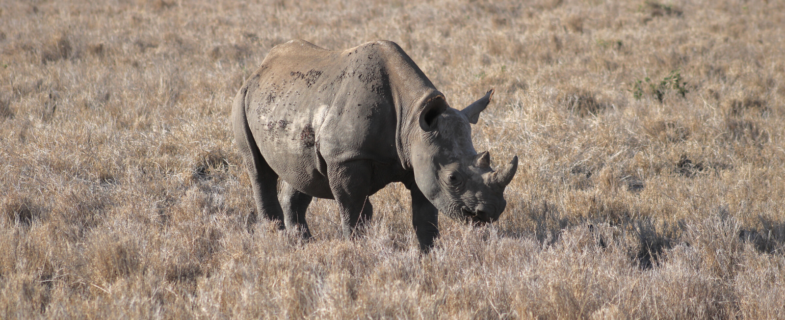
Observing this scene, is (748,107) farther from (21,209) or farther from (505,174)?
(21,209)

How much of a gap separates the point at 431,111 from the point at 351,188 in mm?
764

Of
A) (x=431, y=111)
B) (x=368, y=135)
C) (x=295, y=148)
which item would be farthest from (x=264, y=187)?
(x=431, y=111)

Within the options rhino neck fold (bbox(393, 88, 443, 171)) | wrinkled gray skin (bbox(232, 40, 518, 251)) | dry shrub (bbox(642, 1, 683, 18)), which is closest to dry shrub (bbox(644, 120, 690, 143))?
wrinkled gray skin (bbox(232, 40, 518, 251))

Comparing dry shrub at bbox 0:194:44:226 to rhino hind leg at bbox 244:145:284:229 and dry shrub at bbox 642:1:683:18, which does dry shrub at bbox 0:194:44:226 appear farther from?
dry shrub at bbox 642:1:683:18

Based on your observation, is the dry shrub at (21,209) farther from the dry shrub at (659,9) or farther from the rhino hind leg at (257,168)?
the dry shrub at (659,9)

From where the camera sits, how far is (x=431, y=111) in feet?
12.7

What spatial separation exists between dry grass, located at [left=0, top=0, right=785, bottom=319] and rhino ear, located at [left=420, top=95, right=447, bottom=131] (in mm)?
938

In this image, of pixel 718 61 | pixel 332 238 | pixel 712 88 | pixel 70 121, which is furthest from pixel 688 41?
pixel 70 121

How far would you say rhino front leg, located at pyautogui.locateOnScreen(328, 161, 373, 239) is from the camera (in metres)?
4.08

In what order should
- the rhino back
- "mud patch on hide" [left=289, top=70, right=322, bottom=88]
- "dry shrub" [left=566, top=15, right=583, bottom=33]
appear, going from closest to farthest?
the rhino back, "mud patch on hide" [left=289, top=70, right=322, bottom=88], "dry shrub" [left=566, top=15, right=583, bottom=33]

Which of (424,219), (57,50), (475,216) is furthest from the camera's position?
(57,50)

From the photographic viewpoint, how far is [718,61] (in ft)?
36.0

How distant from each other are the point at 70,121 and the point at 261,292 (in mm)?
5472

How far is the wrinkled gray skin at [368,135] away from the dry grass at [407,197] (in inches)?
17.7
